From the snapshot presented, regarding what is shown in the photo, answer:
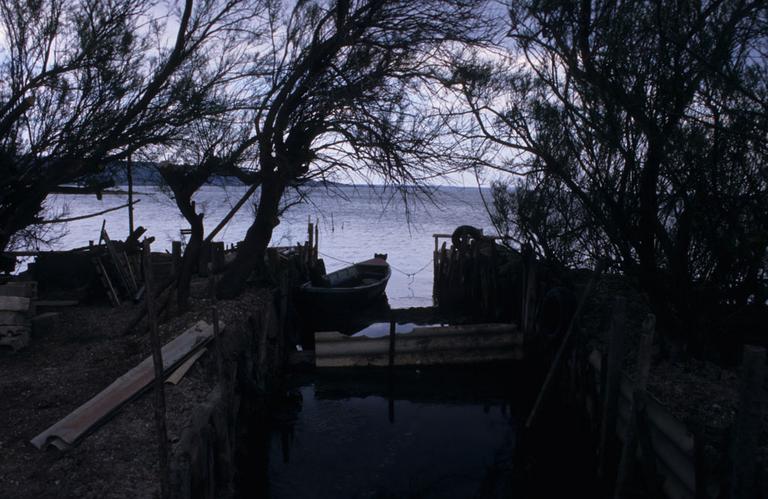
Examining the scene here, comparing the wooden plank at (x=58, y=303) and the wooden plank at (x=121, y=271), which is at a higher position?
the wooden plank at (x=121, y=271)

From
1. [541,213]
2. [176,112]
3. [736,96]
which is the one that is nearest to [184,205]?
[176,112]

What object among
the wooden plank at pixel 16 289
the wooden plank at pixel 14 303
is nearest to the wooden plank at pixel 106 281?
the wooden plank at pixel 16 289

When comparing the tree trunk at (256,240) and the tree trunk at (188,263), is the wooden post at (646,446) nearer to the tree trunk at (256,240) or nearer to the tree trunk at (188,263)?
the tree trunk at (188,263)

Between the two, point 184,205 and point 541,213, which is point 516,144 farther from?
point 184,205

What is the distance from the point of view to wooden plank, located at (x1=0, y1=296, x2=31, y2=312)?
8.75 m

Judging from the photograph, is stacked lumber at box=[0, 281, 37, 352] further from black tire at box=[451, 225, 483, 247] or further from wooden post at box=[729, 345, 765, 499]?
black tire at box=[451, 225, 483, 247]

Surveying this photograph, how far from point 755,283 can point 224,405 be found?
718cm

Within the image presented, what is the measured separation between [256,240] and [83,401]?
19.0 feet

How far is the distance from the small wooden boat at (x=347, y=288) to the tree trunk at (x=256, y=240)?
132 inches

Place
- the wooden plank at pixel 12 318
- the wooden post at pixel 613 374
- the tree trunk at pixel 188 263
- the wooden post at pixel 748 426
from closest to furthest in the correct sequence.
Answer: the wooden post at pixel 748 426, the wooden post at pixel 613 374, the wooden plank at pixel 12 318, the tree trunk at pixel 188 263

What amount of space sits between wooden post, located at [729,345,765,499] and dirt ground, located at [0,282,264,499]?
16.3ft

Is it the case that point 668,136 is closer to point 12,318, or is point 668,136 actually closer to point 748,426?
point 748,426

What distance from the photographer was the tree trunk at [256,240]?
11.9 metres

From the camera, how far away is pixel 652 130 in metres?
7.15
